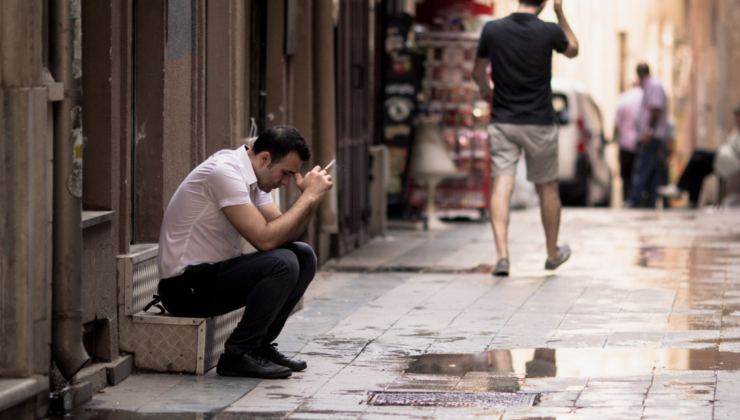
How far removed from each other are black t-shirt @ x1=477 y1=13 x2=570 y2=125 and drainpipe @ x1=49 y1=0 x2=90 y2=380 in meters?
4.77

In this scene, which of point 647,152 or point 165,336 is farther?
point 647,152

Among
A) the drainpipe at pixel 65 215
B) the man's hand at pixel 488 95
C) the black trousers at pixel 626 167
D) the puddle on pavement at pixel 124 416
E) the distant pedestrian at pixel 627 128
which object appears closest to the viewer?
the drainpipe at pixel 65 215

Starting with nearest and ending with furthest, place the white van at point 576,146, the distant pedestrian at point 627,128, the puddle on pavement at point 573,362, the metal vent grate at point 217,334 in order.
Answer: the puddle on pavement at point 573,362 < the metal vent grate at point 217,334 < the distant pedestrian at point 627,128 < the white van at point 576,146

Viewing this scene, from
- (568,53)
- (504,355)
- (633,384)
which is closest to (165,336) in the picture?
(504,355)

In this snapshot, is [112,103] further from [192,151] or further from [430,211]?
[430,211]

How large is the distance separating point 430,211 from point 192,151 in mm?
6830

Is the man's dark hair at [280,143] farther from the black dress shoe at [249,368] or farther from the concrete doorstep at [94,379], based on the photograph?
the concrete doorstep at [94,379]

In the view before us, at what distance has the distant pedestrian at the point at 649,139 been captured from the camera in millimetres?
15734

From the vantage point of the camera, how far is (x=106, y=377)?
545cm

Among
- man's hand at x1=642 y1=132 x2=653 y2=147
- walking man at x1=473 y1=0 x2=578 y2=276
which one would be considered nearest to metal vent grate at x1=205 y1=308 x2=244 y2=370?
walking man at x1=473 y1=0 x2=578 y2=276

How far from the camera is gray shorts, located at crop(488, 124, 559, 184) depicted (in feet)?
29.8

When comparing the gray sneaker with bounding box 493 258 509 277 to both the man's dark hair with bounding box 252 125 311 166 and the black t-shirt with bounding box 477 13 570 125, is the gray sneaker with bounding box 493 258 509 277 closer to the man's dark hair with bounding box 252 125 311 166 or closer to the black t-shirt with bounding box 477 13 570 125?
the black t-shirt with bounding box 477 13 570 125

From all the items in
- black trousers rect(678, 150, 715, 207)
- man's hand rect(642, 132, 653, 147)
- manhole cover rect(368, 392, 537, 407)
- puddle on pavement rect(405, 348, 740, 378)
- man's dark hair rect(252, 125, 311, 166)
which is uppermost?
man's dark hair rect(252, 125, 311, 166)

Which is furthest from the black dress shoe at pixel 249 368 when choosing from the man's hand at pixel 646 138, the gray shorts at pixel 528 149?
the man's hand at pixel 646 138
